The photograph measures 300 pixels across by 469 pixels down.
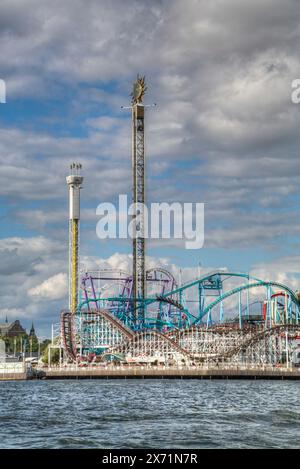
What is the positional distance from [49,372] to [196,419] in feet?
255

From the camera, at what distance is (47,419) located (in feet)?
166

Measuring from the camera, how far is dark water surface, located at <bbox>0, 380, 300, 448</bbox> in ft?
129

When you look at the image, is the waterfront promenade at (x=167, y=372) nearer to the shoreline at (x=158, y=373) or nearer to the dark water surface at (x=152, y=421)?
the shoreline at (x=158, y=373)

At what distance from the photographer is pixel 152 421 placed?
158ft

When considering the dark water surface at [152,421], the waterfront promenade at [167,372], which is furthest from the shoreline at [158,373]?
the dark water surface at [152,421]

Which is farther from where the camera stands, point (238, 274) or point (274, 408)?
point (238, 274)

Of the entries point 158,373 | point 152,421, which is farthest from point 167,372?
point 152,421

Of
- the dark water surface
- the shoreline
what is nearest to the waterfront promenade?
the shoreline

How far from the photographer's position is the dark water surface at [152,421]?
39250mm

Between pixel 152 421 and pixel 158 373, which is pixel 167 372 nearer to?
pixel 158 373

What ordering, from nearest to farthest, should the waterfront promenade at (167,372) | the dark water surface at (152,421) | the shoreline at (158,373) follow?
the dark water surface at (152,421) < the shoreline at (158,373) < the waterfront promenade at (167,372)
